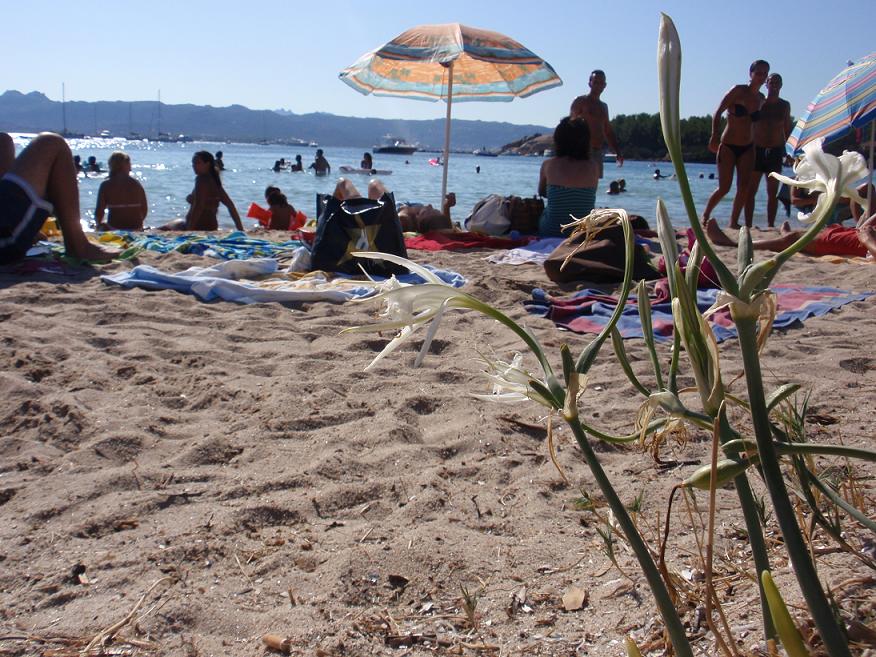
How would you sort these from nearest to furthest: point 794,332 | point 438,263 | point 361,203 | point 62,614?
point 62,614 < point 794,332 < point 361,203 < point 438,263

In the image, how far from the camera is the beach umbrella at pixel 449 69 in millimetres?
7508

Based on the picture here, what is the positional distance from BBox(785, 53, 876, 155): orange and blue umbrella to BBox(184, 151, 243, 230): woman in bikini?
17.6 ft

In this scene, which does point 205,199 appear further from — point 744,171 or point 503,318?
point 503,318

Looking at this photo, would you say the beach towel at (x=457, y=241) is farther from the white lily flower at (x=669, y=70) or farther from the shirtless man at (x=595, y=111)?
the white lily flower at (x=669, y=70)

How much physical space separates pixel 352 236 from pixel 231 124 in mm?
162144

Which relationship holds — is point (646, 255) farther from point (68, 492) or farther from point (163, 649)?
point (163, 649)

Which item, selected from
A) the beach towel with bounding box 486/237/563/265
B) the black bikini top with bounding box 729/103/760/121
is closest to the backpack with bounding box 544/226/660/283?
the beach towel with bounding box 486/237/563/265

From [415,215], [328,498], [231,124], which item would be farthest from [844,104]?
[231,124]

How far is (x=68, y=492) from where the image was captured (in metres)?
Answer: 2.05

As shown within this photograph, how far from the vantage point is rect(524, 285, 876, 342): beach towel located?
386 cm

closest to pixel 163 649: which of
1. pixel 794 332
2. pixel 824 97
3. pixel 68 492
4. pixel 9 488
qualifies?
pixel 68 492

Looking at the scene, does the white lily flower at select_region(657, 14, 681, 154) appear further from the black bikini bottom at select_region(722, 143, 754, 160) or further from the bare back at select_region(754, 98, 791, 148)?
the bare back at select_region(754, 98, 791, 148)

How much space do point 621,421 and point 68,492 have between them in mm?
1685

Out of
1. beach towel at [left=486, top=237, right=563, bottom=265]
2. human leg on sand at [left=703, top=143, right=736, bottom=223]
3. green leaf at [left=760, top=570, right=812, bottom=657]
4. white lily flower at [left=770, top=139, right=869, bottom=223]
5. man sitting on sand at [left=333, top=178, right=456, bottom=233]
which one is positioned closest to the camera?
green leaf at [left=760, top=570, right=812, bottom=657]
